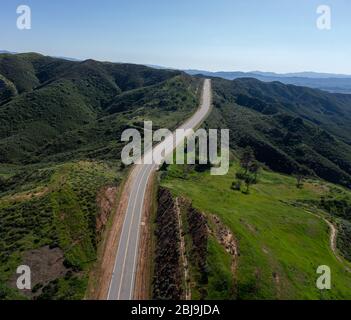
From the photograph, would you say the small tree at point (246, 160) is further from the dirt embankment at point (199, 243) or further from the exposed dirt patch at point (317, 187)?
the dirt embankment at point (199, 243)

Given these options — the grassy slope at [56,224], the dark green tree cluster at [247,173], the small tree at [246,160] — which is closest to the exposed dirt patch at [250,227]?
the grassy slope at [56,224]

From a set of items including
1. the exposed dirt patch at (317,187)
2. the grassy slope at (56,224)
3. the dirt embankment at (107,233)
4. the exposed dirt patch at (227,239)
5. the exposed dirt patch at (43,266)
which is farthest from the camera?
the exposed dirt patch at (317,187)

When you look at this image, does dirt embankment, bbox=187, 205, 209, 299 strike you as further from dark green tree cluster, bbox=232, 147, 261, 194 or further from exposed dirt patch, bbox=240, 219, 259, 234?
dark green tree cluster, bbox=232, 147, 261, 194

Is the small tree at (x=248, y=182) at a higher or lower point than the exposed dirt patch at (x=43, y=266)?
higher

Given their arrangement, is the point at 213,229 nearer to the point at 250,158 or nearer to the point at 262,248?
the point at 262,248
